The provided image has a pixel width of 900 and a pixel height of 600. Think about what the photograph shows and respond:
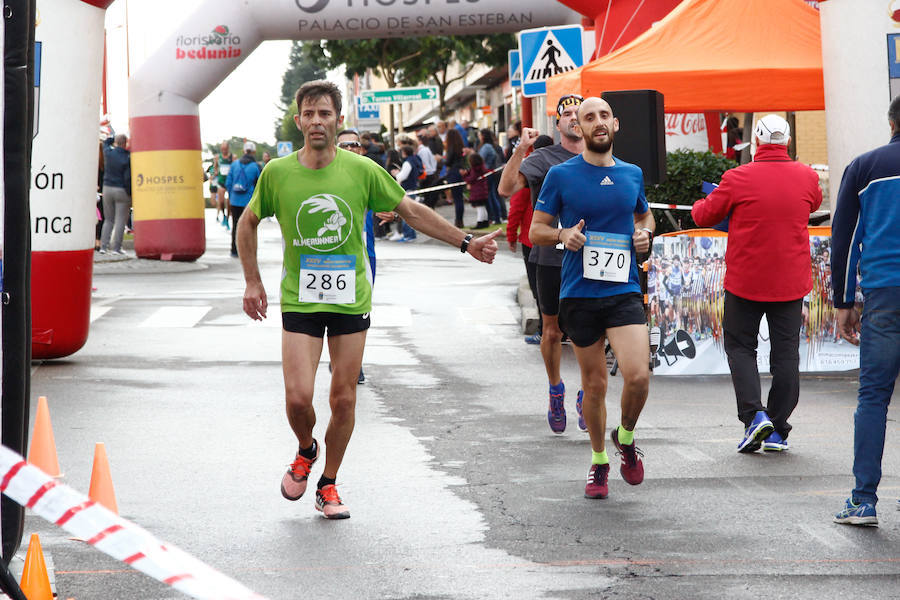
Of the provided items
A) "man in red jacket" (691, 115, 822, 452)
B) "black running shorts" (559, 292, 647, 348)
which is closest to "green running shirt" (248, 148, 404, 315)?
"black running shorts" (559, 292, 647, 348)

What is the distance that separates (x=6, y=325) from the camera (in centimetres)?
502

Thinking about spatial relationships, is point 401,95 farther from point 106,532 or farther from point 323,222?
point 106,532

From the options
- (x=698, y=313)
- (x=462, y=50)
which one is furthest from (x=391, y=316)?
(x=462, y=50)

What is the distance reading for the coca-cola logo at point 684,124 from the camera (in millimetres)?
17109

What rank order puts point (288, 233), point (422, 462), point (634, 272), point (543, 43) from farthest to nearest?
point (543, 43)
point (422, 462)
point (634, 272)
point (288, 233)

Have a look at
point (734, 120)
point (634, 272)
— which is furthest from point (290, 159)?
point (734, 120)

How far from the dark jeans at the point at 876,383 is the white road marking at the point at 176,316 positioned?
32.4ft

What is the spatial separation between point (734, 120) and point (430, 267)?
17.4ft

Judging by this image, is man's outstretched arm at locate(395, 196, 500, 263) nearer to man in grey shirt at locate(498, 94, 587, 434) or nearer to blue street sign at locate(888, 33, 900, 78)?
man in grey shirt at locate(498, 94, 587, 434)

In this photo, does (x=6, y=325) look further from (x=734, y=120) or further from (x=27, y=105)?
(x=734, y=120)

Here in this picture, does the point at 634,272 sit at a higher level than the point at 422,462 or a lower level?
higher

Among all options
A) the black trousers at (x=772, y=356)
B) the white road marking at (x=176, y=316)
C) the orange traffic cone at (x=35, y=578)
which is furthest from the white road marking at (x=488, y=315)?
the orange traffic cone at (x=35, y=578)

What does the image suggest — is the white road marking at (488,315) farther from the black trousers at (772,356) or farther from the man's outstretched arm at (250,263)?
the man's outstretched arm at (250,263)

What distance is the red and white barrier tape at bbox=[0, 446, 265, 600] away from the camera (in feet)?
9.80
